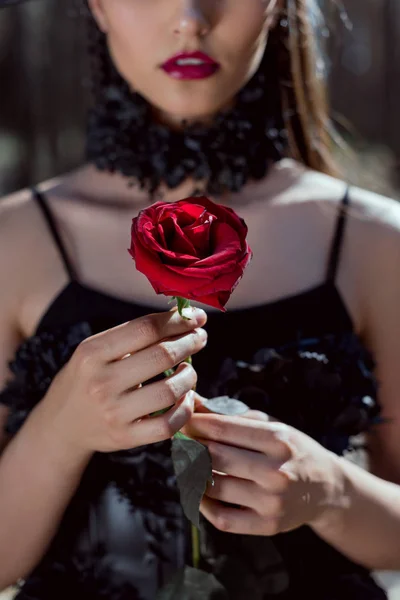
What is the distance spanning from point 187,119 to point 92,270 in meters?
0.27

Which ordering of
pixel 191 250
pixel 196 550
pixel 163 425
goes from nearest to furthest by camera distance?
pixel 191 250, pixel 163 425, pixel 196 550

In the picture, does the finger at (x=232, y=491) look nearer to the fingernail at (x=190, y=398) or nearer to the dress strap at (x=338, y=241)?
the fingernail at (x=190, y=398)

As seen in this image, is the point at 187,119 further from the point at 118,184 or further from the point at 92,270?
the point at 92,270

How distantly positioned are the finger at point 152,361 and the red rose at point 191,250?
10cm

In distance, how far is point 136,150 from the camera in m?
1.16

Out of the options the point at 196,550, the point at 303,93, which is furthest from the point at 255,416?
the point at 303,93

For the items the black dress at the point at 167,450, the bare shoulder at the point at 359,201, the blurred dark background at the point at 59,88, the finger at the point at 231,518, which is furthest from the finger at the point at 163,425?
the blurred dark background at the point at 59,88

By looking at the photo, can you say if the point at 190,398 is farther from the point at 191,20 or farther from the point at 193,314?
the point at 191,20

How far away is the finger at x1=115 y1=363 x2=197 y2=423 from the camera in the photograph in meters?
0.72

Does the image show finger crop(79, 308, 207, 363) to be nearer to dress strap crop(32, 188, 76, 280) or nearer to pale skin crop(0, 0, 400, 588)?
pale skin crop(0, 0, 400, 588)

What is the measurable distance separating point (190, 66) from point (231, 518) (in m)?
Result: 0.57

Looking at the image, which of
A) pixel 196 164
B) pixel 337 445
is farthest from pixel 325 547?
pixel 196 164

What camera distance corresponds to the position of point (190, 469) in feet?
2.43

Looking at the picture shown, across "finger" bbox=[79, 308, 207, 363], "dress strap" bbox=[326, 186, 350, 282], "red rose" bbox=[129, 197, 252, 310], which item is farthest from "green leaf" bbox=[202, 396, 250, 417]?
"dress strap" bbox=[326, 186, 350, 282]
